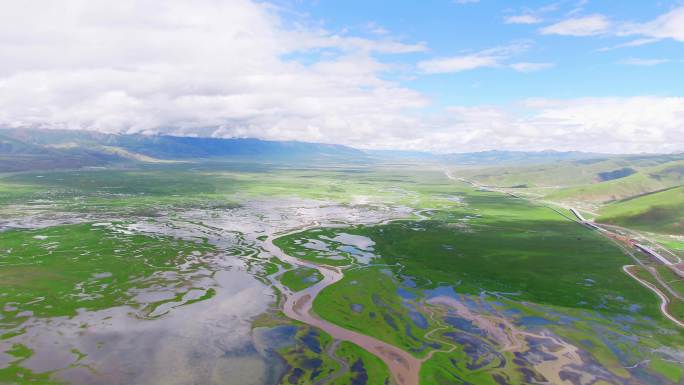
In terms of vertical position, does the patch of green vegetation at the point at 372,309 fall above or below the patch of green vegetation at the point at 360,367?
below

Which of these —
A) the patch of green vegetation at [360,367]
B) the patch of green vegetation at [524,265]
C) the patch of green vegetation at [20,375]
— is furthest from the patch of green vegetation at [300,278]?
the patch of green vegetation at [20,375]

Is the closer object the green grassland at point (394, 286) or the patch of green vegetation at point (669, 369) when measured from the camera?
the patch of green vegetation at point (669, 369)

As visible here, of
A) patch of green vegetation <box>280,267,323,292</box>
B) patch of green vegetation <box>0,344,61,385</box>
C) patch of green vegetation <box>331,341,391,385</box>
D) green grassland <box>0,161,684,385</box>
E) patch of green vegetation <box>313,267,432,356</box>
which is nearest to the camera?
patch of green vegetation <box>0,344,61,385</box>

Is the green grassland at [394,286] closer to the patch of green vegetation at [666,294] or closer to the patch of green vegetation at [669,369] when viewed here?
the patch of green vegetation at [669,369]

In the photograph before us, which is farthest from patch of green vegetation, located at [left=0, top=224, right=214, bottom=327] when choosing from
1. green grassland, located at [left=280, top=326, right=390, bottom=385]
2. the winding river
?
green grassland, located at [left=280, top=326, right=390, bottom=385]

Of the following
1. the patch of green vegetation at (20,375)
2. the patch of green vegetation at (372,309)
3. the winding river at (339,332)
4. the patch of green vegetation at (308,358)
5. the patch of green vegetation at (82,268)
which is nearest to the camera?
the patch of green vegetation at (20,375)

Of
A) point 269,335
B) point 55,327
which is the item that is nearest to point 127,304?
point 55,327

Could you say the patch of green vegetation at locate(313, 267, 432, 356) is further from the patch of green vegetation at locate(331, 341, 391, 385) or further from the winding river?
the patch of green vegetation at locate(331, 341, 391, 385)

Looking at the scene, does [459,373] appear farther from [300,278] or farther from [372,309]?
[300,278]
